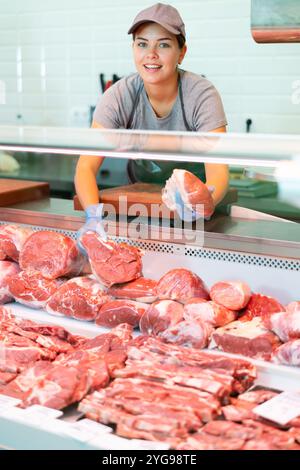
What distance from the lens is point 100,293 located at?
224 cm

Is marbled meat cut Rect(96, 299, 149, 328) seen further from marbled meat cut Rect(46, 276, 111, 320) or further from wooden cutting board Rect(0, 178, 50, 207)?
wooden cutting board Rect(0, 178, 50, 207)

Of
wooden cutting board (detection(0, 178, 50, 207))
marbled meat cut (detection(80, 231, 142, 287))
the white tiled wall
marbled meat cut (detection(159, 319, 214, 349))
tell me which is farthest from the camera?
the white tiled wall

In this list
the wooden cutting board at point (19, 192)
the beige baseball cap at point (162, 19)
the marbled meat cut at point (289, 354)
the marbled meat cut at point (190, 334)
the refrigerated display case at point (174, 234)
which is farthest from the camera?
the beige baseball cap at point (162, 19)

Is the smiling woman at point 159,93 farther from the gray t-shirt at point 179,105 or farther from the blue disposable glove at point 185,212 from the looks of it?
the blue disposable glove at point 185,212

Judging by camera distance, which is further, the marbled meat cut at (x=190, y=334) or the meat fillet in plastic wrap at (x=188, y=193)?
the meat fillet in plastic wrap at (x=188, y=193)

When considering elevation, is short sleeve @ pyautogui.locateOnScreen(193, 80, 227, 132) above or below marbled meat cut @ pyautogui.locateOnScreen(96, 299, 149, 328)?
above

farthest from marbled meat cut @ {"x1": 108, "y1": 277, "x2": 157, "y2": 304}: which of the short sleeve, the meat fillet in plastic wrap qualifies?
the short sleeve

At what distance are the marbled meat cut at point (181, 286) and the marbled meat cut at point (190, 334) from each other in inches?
4.9

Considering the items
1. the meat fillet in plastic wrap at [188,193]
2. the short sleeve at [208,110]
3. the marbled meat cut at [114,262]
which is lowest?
the marbled meat cut at [114,262]

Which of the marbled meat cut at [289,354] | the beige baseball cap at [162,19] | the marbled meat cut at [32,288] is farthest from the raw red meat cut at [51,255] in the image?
the beige baseball cap at [162,19]

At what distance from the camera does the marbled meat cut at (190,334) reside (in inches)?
78.4

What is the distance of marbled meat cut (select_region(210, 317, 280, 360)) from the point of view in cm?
191

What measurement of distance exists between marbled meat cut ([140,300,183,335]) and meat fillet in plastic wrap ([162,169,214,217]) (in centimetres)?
33

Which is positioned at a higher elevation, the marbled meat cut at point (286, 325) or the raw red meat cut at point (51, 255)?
the raw red meat cut at point (51, 255)
